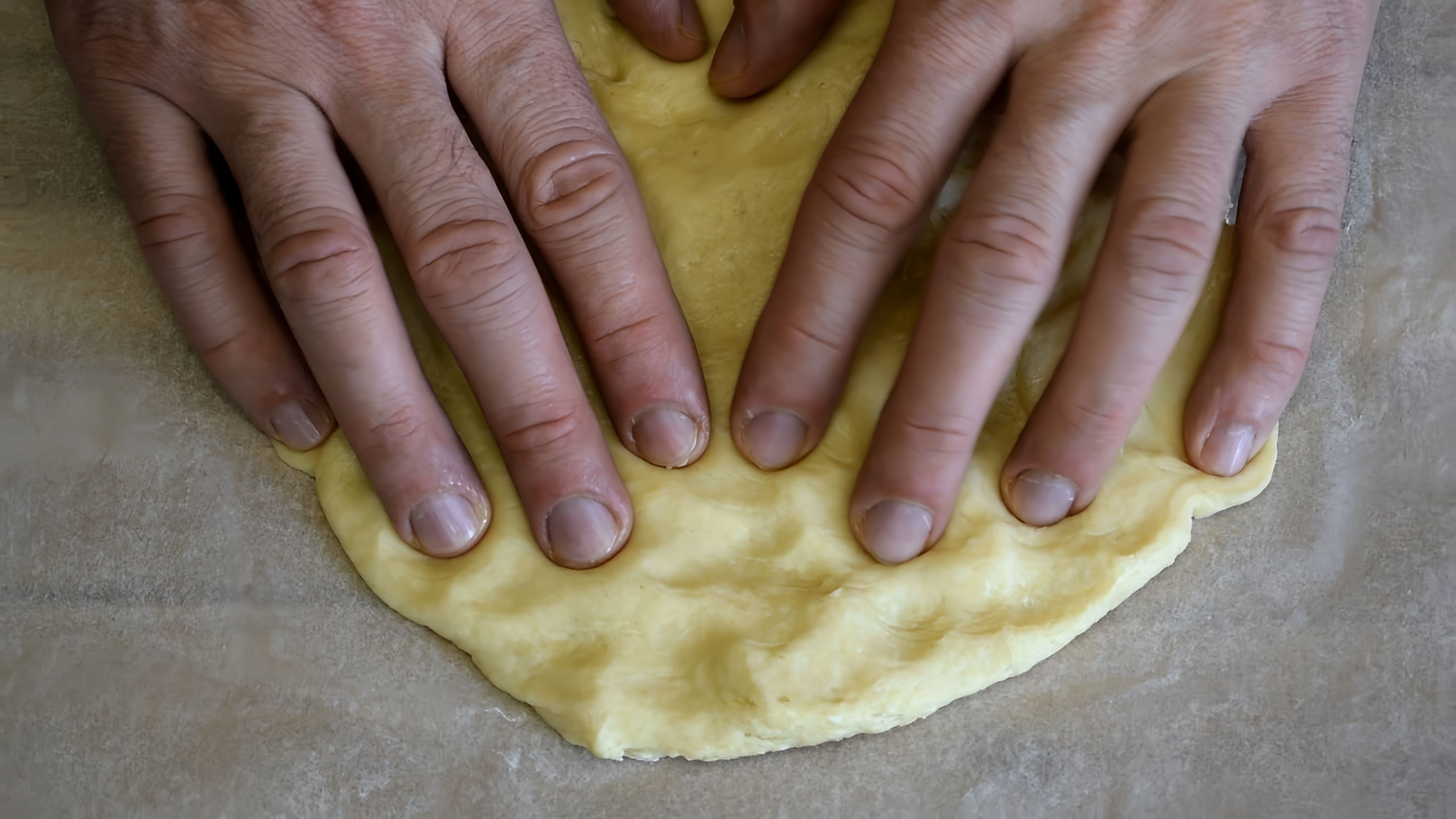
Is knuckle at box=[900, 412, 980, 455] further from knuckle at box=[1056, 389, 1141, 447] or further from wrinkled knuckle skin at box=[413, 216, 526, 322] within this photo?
wrinkled knuckle skin at box=[413, 216, 526, 322]

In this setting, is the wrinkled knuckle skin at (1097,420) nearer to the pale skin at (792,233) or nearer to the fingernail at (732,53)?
the pale skin at (792,233)

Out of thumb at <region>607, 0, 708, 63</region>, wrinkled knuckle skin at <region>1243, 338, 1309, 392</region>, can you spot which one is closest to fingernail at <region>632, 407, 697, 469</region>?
thumb at <region>607, 0, 708, 63</region>

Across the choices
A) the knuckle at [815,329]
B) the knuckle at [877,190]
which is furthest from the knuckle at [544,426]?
the knuckle at [877,190]

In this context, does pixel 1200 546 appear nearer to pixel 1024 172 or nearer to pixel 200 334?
pixel 1024 172

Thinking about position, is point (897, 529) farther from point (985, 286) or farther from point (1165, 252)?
point (1165, 252)

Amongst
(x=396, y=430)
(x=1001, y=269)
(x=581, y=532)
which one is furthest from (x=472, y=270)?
(x=1001, y=269)

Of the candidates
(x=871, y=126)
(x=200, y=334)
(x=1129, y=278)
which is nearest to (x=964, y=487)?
(x=1129, y=278)
